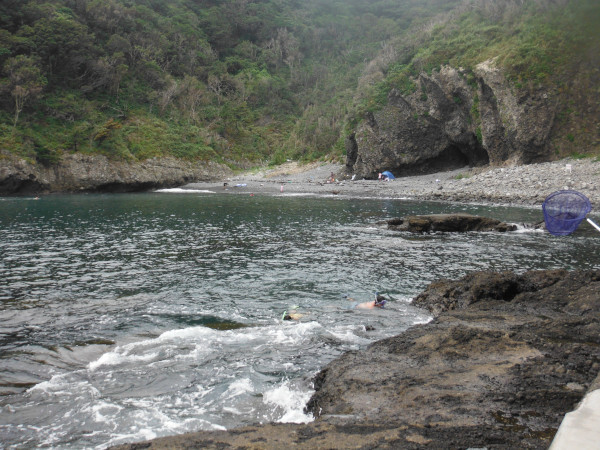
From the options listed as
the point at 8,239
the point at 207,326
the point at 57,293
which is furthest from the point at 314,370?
the point at 8,239

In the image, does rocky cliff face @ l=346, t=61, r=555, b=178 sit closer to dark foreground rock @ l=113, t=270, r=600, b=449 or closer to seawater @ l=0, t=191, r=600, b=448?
seawater @ l=0, t=191, r=600, b=448

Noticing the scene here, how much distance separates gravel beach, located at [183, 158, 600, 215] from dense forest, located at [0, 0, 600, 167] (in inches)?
265

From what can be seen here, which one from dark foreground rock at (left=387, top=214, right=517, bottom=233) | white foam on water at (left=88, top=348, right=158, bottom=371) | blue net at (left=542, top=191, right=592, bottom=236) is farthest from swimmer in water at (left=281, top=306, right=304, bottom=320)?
blue net at (left=542, top=191, right=592, bottom=236)

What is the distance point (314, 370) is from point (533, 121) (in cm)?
4449

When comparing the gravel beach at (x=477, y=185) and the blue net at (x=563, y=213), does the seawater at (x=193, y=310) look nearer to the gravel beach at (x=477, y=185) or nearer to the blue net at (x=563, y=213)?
the blue net at (x=563, y=213)

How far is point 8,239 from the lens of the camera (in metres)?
21.3

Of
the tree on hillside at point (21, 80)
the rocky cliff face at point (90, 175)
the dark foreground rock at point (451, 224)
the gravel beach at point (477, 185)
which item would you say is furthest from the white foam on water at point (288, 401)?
the tree on hillside at point (21, 80)

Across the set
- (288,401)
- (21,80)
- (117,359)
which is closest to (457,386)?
(288,401)

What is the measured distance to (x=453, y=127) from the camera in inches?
2044

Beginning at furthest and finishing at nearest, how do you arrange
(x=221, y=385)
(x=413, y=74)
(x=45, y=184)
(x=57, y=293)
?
(x=413, y=74) < (x=45, y=184) < (x=57, y=293) < (x=221, y=385)

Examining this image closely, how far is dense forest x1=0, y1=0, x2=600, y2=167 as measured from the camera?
43406 mm

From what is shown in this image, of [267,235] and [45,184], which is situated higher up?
[45,184]

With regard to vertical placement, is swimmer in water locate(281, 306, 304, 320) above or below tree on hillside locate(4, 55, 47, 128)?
below

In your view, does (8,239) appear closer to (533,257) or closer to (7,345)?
(7,345)
